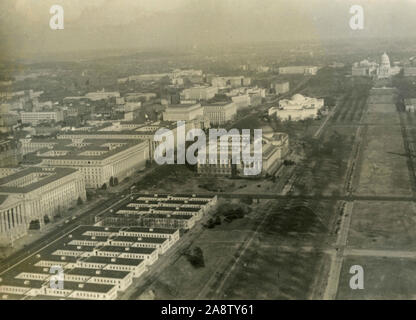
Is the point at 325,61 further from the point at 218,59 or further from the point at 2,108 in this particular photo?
the point at 2,108

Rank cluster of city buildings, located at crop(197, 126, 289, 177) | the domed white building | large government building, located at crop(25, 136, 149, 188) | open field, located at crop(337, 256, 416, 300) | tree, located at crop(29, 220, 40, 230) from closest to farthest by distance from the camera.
A: 1. open field, located at crop(337, 256, 416, 300)
2. tree, located at crop(29, 220, 40, 230)
3. large government building, located at crop(25, 136, 149, 188)
4. cluster of city buildings, located at crop(197, 126, 289, 177)
5. the domed white building

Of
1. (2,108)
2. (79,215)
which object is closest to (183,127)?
(2,108)

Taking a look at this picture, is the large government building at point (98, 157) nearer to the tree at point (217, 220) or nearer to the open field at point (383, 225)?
the tree at point (217, 220)

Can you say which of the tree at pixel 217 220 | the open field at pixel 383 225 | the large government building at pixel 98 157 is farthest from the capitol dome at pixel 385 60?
the tree at pixel 217 220

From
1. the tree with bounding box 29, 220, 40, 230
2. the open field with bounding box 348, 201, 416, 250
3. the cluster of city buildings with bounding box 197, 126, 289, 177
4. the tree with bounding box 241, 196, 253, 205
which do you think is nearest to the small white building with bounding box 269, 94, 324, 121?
the cluster of city buildings with bounding box 197, 126, 289, 177

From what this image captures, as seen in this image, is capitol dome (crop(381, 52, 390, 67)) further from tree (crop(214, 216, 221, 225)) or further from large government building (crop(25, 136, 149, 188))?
tree (crop(214, 216, 221, 225))

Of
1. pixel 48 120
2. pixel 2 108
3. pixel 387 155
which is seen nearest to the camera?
pixel 387 155
